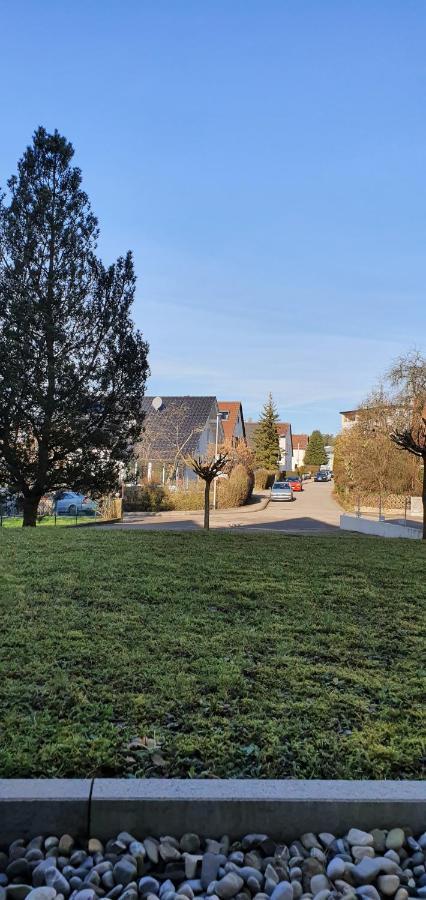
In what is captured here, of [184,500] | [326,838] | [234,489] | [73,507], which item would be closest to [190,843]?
[326,838]

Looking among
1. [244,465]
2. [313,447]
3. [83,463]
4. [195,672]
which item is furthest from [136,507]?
[313,447]

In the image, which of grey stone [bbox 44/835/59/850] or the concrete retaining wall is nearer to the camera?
grey stone [bbox 44/835/59/850]

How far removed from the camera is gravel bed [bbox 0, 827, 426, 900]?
5.62ft

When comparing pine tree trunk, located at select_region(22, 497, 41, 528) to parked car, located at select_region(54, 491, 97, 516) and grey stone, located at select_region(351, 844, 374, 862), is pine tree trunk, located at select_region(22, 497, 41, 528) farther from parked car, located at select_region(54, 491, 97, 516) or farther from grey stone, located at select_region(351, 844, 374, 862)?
grey stone, located at select_region(351, 844, 374, 862)

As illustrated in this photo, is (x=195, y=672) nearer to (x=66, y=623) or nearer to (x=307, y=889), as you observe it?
(x=66, y=623)

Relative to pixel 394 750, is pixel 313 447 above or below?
above

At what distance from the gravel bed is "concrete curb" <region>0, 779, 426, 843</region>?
0.11 feet

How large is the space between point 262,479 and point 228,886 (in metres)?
42.8

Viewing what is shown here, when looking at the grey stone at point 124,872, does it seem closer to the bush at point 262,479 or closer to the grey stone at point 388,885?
the grey stone at point 388,885

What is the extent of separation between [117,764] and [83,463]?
10921 mm

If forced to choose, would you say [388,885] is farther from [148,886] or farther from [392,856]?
[148,886]

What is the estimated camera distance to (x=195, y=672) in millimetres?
3256

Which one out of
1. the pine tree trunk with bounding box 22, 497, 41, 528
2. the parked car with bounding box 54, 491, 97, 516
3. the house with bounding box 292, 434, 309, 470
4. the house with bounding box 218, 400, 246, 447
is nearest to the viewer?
the pine tree trunk with bounding box 22, 497, 41, 528

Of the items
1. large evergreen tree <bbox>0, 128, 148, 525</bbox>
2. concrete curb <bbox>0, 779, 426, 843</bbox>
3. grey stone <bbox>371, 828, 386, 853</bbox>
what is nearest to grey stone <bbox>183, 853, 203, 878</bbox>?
concrete curb <bbox>0, 779, 426, 843</bbox>
